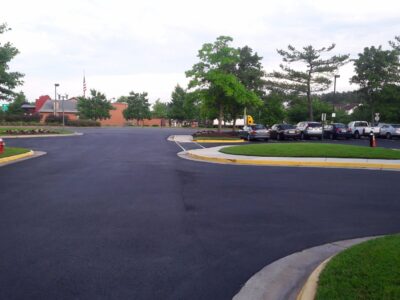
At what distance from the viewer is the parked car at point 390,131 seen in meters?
39.6

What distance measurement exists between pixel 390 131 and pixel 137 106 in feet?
218

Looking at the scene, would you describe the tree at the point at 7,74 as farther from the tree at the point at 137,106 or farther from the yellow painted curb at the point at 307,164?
the tree at the point at 137,106

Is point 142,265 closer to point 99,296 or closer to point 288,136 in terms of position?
point 99,296

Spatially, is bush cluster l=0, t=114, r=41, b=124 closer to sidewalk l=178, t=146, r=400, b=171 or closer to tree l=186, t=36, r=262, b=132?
tree l=186, t=36, r=262, b=132

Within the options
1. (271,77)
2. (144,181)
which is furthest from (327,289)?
(271,77)

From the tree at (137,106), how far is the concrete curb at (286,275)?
305 ft

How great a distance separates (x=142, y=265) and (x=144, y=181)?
7168 millimetres

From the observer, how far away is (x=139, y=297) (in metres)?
4.41

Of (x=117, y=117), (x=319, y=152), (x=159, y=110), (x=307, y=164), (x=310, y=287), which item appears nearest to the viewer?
(x=310, y=287)

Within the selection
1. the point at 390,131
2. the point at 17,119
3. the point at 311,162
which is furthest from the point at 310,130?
the point at 17,119

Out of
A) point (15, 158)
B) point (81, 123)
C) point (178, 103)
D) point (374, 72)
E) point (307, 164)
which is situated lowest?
point (15, 158)

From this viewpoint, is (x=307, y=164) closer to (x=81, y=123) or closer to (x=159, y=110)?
(x=81, y=123)

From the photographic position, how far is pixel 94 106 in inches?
3447

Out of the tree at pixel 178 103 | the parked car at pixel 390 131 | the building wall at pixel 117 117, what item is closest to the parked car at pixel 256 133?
the parked car at pixel 390 131
